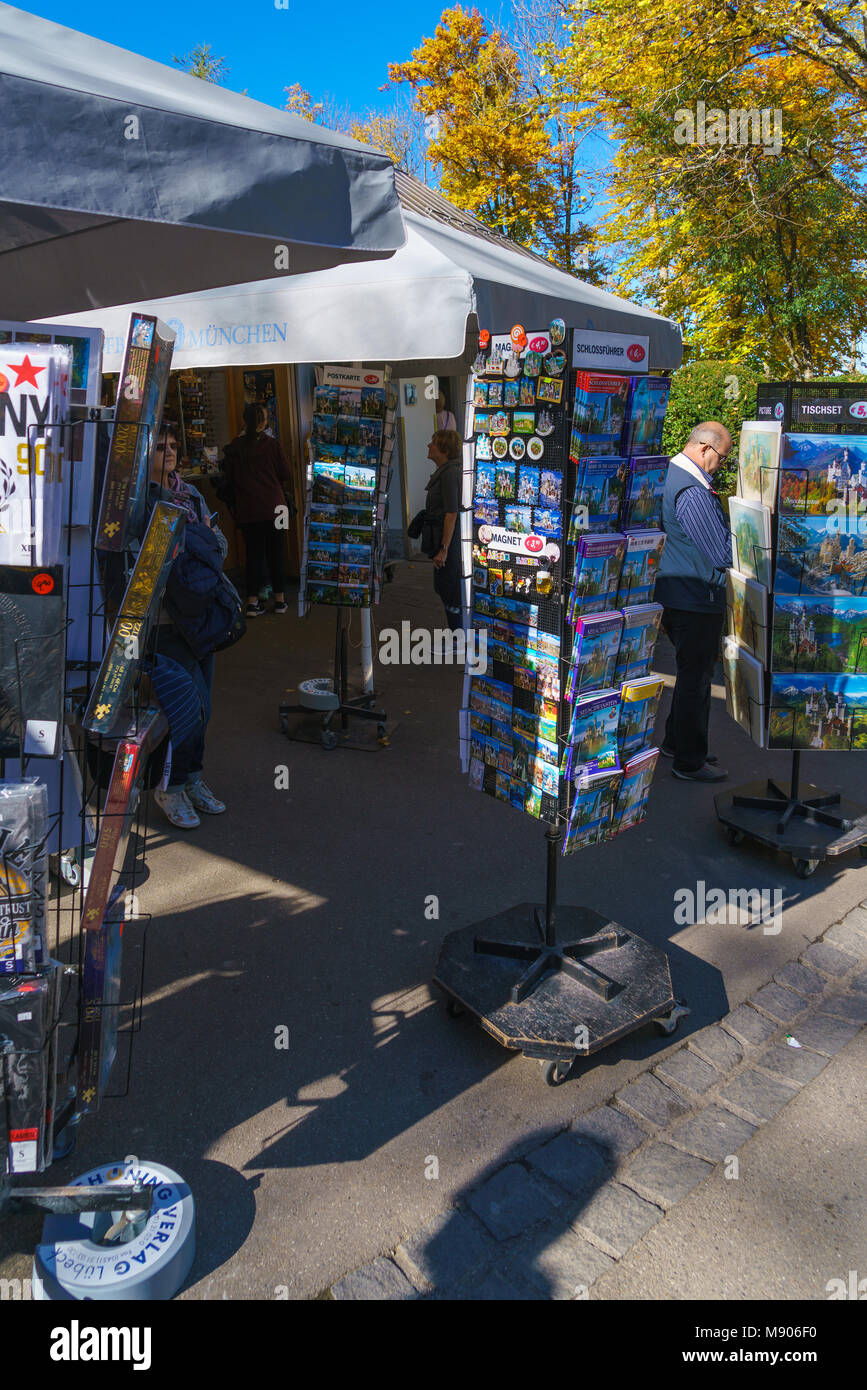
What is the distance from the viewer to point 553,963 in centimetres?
357

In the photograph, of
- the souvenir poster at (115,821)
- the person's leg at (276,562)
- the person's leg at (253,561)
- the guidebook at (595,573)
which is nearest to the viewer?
the souvenir poster at (115,821)

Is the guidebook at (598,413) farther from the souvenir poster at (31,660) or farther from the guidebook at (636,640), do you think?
the souvenir poster at (31,660)

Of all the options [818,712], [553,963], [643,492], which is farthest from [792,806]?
[643,492]

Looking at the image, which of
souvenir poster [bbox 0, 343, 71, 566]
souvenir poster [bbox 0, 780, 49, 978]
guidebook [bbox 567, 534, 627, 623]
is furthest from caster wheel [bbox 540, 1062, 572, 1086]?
souvenir poster [bbox 0, 343, 71, 566]

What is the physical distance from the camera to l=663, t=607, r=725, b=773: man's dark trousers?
5609mm

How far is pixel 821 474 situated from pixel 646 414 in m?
1.67

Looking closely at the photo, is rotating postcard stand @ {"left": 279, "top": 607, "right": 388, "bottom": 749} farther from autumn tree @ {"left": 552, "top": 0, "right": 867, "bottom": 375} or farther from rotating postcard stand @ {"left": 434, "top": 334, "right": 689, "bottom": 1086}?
autumn tree @ {"left": 552, "top": 0, "right": 867, "bottom": 375}

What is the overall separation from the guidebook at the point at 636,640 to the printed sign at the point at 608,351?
0.80 meters

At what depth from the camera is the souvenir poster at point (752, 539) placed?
451cm

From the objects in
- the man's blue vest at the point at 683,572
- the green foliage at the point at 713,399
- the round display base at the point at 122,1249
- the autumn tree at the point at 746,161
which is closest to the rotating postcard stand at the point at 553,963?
the round display base at the point at 122,1249

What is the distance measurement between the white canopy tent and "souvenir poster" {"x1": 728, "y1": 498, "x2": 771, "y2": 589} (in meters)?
1.34

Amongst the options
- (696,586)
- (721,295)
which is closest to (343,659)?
(696,586)

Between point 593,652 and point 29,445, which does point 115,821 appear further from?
point 593,652

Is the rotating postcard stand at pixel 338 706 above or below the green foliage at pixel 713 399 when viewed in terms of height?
below
